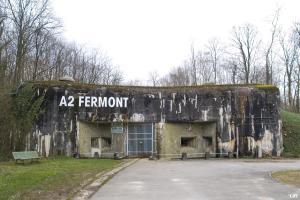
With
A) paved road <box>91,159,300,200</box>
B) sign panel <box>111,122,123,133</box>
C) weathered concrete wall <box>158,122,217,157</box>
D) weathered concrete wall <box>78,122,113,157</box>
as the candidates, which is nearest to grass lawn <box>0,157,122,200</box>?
paved road <box>91,159,300,200</box>

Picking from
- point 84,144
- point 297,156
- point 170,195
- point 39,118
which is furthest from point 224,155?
point 170,195

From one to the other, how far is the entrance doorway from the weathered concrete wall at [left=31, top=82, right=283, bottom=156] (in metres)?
0.72

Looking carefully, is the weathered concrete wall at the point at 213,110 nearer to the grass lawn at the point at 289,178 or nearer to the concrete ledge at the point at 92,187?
the concrete ledge at the point at 92,187

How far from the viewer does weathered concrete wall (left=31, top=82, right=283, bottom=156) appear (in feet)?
82.8

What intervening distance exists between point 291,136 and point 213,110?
6.33 metres

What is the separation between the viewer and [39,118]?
79.7 ft

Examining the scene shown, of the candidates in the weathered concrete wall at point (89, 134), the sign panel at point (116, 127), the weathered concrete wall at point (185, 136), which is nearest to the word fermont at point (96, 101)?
the sign panel at point (116, 127)

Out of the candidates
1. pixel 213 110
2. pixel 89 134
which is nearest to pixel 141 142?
pixel 89 134

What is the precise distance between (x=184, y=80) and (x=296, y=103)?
43.6ft

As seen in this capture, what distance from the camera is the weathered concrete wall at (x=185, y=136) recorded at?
84.0ft

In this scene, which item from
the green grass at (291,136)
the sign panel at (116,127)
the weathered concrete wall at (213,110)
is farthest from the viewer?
the green grass at (291,136)

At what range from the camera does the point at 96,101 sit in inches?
989

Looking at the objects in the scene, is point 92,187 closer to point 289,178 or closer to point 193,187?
point 193,187

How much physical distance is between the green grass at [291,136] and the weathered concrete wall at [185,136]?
4.81m
